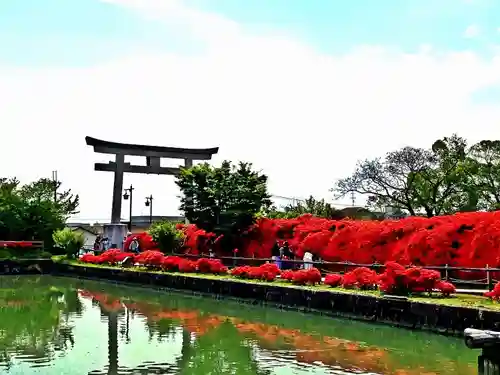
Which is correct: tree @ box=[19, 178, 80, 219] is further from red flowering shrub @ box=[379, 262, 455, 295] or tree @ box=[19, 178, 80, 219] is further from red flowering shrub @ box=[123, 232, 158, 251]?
red flowering shrub @ box=[379, 262, 455, 295]

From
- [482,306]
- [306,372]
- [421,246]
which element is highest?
[421,246]

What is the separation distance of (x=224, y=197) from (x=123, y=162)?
873 centimetres

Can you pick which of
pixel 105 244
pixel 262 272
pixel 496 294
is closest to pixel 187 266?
pixel 262 272

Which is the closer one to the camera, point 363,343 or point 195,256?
point 363,343

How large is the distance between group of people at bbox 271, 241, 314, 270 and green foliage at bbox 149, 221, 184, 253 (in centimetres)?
559

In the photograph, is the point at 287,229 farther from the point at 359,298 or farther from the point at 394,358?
the point at 394,358

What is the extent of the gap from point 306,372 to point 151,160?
2872cm

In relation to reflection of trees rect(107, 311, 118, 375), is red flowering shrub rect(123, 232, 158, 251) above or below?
above

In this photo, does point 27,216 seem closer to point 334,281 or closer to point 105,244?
point 105,244

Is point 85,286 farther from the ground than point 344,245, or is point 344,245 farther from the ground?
point 344,245

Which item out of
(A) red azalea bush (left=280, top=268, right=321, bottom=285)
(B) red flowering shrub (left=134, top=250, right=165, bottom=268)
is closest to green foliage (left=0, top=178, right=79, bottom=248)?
(B) red flowering shrub (left=134, top=250, right=165, bottom=268)

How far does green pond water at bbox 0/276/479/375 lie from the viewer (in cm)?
1216

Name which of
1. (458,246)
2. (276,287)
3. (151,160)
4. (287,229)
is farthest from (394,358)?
(151,160)

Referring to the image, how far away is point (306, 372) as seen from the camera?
11.7 metres
